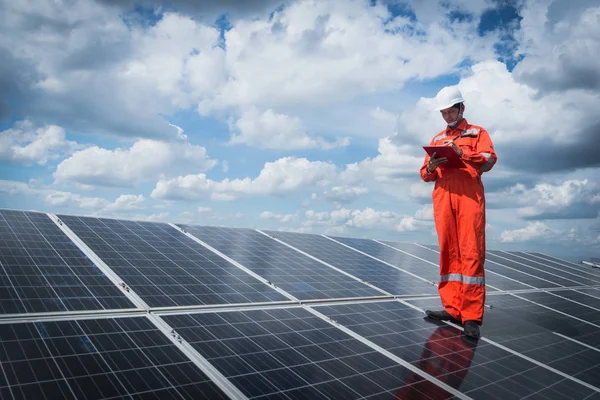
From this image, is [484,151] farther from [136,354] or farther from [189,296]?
[136,354]

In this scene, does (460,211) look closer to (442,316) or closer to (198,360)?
(442,316)

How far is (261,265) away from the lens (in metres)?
7.55

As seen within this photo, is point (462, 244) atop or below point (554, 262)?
atop

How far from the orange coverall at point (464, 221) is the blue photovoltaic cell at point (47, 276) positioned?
4.38 m

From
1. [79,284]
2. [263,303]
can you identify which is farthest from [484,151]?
[79,284]

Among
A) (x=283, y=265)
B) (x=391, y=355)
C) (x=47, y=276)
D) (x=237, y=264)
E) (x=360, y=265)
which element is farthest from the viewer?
(x=360, y=265)

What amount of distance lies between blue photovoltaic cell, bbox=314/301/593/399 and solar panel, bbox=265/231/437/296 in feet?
5.07

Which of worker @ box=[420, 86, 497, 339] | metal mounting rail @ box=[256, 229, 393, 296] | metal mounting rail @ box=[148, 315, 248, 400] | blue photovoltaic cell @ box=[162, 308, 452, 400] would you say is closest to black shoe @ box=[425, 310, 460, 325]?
worker @ box=[420, 86, 497, 339]

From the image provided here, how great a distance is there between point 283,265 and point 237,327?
3.04 metres

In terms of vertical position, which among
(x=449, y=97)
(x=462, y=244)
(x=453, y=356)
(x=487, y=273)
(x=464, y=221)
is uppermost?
(x=449, y=97)

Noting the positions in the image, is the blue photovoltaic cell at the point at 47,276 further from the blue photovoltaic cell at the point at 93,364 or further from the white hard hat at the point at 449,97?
the white hard hat at the point at 449,97

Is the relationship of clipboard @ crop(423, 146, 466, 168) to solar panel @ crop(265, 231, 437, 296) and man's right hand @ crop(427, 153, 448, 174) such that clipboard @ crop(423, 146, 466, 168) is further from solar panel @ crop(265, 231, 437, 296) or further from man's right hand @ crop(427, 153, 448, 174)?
solar panel @ crop(265, 231, 437, 296)

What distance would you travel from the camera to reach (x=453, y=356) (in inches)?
198

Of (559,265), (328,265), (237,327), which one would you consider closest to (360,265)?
(328,265)
